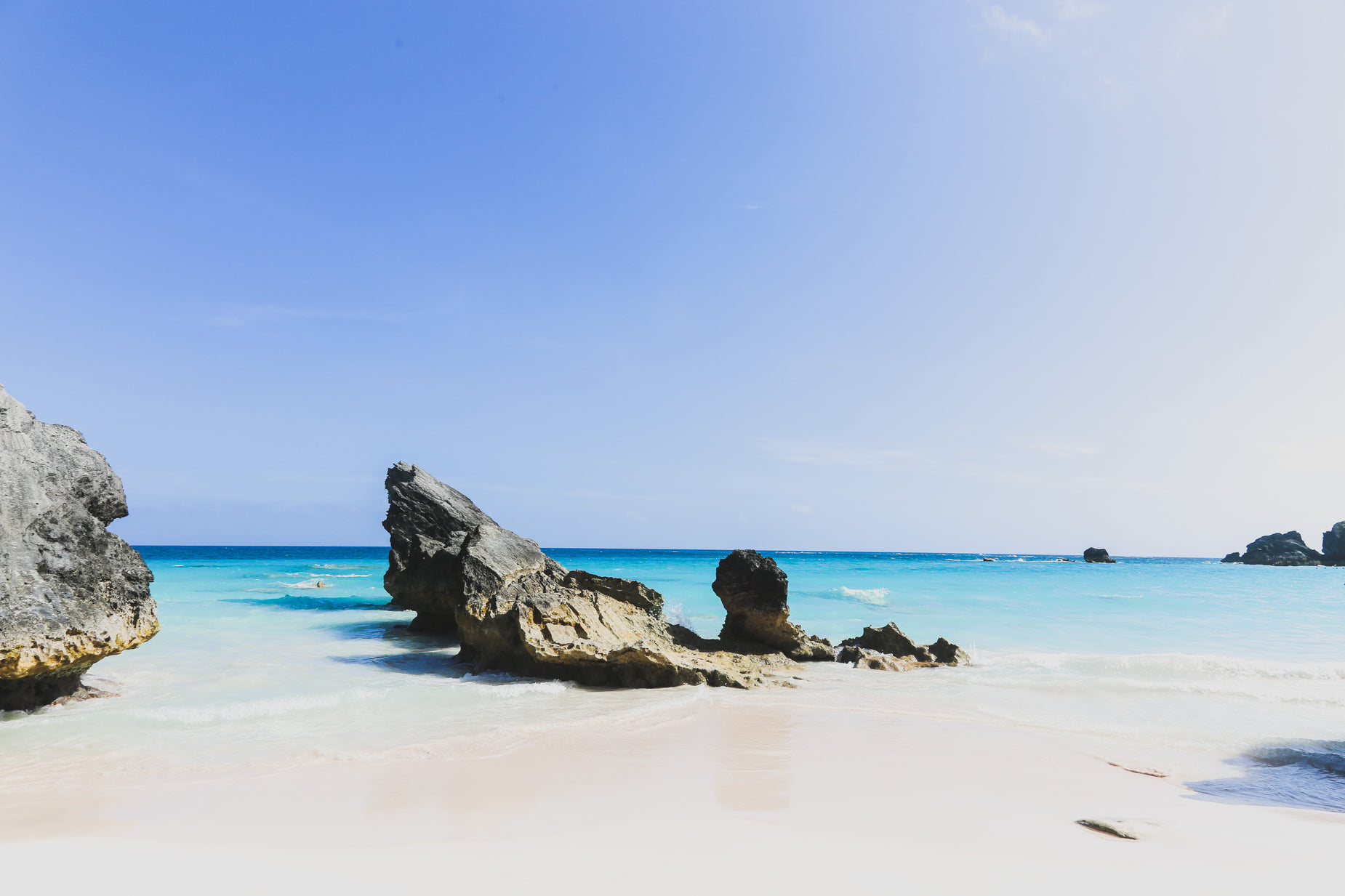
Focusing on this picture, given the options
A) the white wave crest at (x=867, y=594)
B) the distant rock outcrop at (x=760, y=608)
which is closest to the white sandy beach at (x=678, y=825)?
the distant rock outcrop at (x=760, y=608)

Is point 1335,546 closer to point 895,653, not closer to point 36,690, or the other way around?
point 895,653

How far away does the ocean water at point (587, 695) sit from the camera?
636cm

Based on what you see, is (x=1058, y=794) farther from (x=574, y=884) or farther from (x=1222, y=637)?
(x=1222, y=637)

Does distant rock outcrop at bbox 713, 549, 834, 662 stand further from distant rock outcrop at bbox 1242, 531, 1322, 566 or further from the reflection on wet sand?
distant rock outcrop at bbox 1242, 531, 1322, 566

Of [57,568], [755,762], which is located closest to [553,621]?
[755,762]

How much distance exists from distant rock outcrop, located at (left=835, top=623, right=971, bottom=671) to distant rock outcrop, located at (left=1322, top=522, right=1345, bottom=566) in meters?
87.3

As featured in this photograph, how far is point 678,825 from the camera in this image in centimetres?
432

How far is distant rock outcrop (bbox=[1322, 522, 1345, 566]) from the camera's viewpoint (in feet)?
237

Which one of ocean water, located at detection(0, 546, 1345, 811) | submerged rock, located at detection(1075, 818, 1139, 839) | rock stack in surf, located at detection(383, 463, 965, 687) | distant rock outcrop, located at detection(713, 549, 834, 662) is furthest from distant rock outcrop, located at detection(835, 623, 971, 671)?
submerged rock, located at detection(1075, 818, 1139, 839)

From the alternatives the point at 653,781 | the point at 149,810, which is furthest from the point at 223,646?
the point at 653,781

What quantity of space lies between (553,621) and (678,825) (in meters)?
6.22

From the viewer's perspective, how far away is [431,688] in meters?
9.22

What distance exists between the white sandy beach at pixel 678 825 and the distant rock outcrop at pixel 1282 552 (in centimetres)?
9452

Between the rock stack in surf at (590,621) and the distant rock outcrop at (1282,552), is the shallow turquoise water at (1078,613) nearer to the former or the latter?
the rock stack in surf at (590,621)
